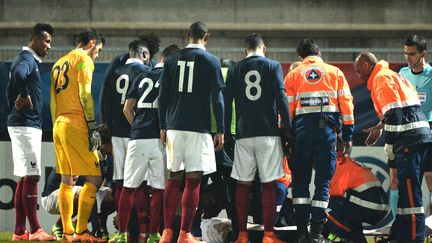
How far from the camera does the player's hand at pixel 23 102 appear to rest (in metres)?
15.6

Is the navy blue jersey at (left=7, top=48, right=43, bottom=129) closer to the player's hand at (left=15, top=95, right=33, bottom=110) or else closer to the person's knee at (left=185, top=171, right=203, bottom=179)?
the player's hand at (left=15, top=95, right=33, bottom=110)

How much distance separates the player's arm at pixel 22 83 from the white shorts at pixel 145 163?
1.69m

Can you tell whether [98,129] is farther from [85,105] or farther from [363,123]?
[363,123]

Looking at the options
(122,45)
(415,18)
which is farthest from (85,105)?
(415,18)

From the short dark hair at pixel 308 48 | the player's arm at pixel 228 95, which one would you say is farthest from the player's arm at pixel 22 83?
the short dark hair at pixel 308 48

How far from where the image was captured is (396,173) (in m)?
15.2

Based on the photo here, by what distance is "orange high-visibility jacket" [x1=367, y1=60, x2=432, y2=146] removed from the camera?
14.1m

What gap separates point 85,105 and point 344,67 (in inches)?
173

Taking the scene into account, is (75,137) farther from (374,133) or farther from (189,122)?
(374,133)

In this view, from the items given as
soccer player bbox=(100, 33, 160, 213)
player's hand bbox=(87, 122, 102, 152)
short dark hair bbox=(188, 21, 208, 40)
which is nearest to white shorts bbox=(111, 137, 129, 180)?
soccer player bbox=(100, 33, 160, 213)

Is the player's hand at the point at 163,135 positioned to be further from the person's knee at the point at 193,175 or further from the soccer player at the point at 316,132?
the soccer player at the point at 316,132

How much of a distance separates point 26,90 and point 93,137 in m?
1.21

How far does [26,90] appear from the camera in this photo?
617 inches

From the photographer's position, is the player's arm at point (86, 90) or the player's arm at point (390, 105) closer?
the player's arm at point (390, 105)
